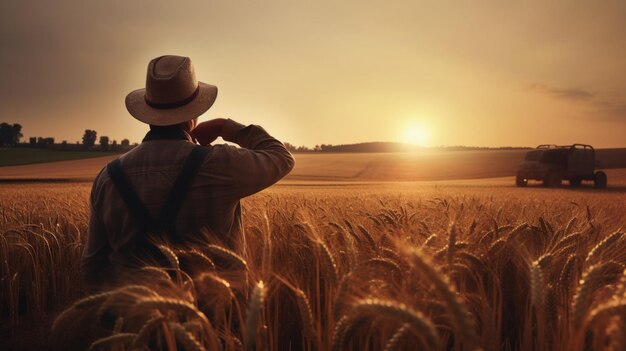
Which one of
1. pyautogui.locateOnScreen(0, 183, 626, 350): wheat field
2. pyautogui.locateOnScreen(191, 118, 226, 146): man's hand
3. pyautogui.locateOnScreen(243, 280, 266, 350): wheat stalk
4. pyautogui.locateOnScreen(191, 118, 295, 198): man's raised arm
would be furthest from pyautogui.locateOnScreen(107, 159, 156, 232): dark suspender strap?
pyautogui.locateOnScreen(243, 280, 266, 350): wheat stalk

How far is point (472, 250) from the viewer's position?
2186 millimetres

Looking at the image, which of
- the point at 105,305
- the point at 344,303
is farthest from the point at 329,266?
the point at 105,305

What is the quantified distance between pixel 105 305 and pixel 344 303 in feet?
1.96

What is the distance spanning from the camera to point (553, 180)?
23234 millimetres

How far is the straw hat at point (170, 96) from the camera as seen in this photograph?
230cm

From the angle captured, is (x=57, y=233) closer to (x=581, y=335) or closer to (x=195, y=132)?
(x=195, y=132)

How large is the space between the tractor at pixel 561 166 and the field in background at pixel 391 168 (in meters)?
16.3

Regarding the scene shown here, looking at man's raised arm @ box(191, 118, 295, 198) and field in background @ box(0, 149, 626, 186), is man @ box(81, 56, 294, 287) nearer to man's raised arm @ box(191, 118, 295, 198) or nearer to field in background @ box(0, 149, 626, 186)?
man's raised arm @ box(191, 118, 295, 198)

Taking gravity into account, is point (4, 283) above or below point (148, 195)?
below

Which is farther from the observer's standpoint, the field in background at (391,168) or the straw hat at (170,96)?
the field in background at (391,168)

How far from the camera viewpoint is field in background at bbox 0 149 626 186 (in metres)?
40.5

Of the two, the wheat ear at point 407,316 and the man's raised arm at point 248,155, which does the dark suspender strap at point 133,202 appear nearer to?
the man's raised arm at point 248,155

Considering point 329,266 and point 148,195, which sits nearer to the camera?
point 329,266

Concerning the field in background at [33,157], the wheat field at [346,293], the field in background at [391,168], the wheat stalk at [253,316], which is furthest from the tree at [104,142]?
the wheat stalk at [253,316]
